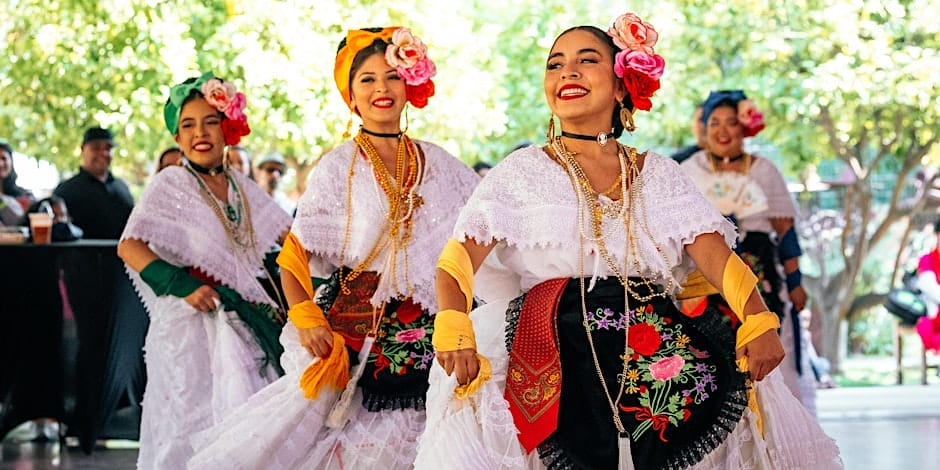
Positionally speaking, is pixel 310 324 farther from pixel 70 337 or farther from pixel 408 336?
pixel 70 337

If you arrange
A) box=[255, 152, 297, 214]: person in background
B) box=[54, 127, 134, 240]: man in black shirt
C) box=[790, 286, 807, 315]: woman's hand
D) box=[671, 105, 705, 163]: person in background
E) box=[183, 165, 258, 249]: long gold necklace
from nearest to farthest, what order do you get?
box=[183, 165, 258, 249]: long gold necklace < box=[790, 286, 807, 315]: woman's hand < box=[671, 105, 705, 163]: person in background < box=[54, 127, 134, 240]: man in black shirt < box=[255, 152, 297, 214]: person in background

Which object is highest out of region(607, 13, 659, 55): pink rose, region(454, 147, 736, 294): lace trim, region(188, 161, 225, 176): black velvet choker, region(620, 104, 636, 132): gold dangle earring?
region(607, 13, 659, 55): pink rose

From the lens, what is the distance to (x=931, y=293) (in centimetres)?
1009

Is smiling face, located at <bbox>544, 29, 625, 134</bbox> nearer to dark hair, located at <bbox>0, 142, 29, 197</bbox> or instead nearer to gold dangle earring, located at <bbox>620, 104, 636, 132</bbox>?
gold dangle earring, located at <bbox>620, 104, 636, 132</bbox>

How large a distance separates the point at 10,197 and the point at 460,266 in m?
5.81

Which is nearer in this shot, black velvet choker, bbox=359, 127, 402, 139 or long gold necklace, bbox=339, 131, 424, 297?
long gold necklace, bbox=339, 131, 424, 297

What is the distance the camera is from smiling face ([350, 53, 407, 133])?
4.84 m

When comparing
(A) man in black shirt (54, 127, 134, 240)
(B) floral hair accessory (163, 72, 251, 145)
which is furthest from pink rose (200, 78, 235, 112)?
(A) man in black shirt (54, 127, 134, 240)

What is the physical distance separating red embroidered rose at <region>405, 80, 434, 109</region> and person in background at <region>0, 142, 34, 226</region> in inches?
164

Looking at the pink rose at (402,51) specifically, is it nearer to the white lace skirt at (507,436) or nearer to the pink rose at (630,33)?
the pink rose at (630,33)

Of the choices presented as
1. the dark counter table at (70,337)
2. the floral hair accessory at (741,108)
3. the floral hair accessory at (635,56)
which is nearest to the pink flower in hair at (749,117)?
the floral hair accessory at (741,108)

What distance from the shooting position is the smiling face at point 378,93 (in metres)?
4.84

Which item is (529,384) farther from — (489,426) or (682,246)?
(682,246)

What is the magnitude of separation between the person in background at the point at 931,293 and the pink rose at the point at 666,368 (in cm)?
693
